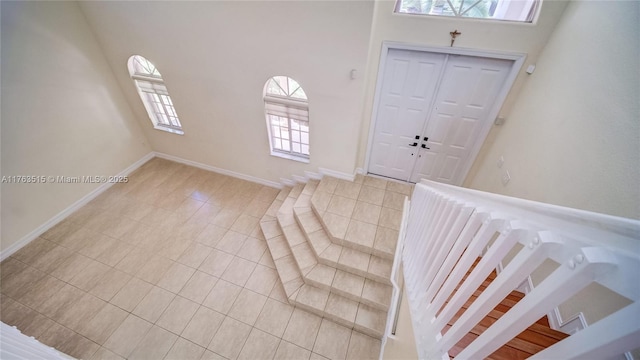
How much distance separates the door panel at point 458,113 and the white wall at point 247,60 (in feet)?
4.14

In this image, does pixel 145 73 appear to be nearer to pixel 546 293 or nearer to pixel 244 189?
pixel 244 189

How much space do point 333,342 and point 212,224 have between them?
286cm

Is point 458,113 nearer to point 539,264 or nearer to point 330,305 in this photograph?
point 330,305

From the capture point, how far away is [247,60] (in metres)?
3.62

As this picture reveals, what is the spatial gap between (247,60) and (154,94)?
8.75ft

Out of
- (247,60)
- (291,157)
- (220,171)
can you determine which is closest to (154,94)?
(220,171)

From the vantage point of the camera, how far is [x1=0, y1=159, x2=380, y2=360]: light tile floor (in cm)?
289

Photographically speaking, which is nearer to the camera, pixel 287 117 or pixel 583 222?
pixel 583 222

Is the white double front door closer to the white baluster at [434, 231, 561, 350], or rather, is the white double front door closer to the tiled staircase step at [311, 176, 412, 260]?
the tiled staircase step at [311, 176, 412, 260]

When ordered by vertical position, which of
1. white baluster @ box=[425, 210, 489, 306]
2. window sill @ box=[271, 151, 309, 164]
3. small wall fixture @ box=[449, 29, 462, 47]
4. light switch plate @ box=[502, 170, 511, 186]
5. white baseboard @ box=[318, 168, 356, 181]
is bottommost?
white baseboard @ box=[318, 168, 356, 181]

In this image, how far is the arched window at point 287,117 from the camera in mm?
3906

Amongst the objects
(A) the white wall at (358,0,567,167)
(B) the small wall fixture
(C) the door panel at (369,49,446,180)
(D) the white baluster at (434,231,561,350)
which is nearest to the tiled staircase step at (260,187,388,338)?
(C) the door panel at (369,49,446,180)

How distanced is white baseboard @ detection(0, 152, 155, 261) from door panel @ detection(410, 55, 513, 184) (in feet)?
20.3

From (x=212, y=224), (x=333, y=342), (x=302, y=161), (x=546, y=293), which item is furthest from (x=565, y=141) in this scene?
(x=212, y=224)
